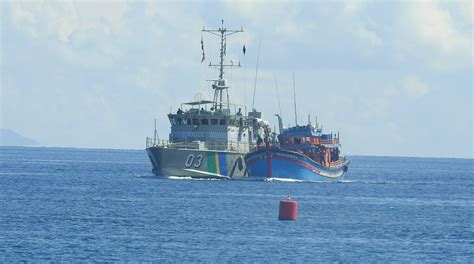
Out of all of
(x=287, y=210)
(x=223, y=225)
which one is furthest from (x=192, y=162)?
→ (x=223, y=225)

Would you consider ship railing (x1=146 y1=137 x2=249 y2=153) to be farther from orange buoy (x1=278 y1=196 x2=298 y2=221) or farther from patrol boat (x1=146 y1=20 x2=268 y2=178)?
orange buoy (x1=278 y1=196 x2=298 y2=221)

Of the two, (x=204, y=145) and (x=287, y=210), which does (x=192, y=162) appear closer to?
(x=204, y=145)

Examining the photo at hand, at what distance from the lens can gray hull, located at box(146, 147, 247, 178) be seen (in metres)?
113

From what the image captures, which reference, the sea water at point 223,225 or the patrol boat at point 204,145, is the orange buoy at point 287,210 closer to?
the sea water at point 223,225

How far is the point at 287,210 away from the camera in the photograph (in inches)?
2906

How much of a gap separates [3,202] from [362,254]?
118 ft

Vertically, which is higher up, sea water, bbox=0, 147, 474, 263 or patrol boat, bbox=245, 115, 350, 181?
patrol boat, bbox=245, 115, 350, 181

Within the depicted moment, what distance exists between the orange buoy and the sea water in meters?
0.82

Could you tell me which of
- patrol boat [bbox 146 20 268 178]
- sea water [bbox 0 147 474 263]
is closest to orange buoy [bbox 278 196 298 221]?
sea water [bbox 0 147 474 263]

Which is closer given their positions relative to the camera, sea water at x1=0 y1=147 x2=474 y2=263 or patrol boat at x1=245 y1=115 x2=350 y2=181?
sea water at x1=0 y1=147 x2=474 y2=263

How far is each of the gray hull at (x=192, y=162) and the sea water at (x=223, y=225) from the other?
3381mm

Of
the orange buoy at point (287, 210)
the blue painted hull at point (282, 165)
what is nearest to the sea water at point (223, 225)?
the orange buoy at point (287, 210)

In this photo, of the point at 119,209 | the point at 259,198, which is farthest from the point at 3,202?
the point at 259,198

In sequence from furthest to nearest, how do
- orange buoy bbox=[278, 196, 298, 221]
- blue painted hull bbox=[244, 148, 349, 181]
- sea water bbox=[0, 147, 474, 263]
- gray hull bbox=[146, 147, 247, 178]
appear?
blue painted hull bbox=[244, 148, 349, 181], gray hull bbox=[146, 147, 247, 178], orange buoy bbox=[278, 196, 298, 221], sea water bbox=[0, 147, 474, 263]
